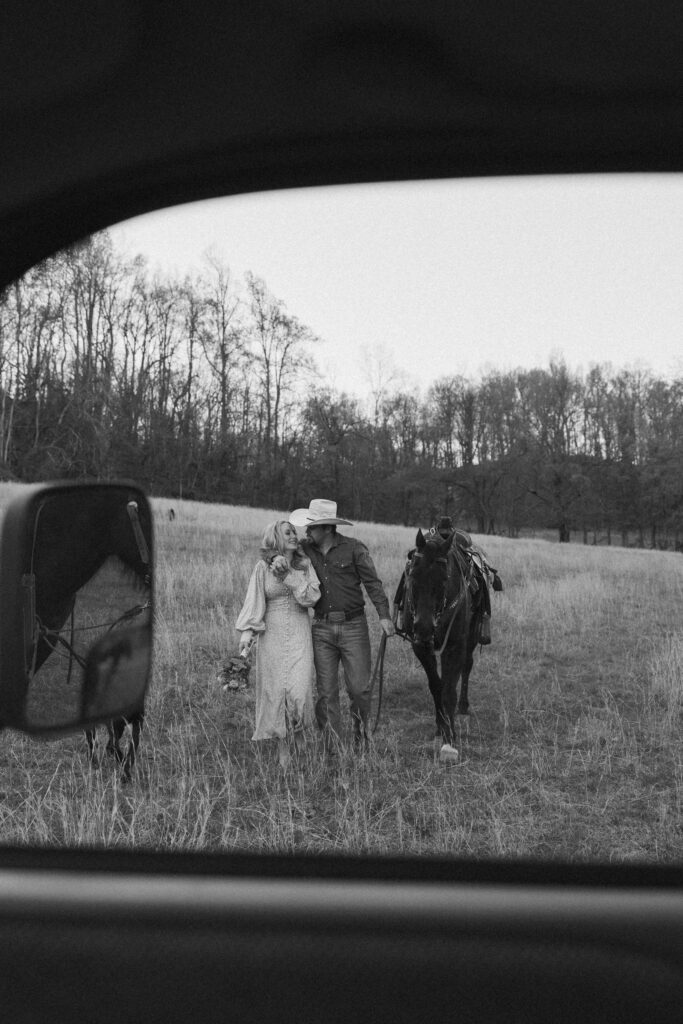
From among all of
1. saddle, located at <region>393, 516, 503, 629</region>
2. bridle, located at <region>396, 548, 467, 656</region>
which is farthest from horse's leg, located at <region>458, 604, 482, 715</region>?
bridle, located at <region>396, 548, 467, 656</region>

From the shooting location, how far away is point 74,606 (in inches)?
59.4

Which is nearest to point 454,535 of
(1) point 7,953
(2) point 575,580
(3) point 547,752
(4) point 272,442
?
(3) point 547,752

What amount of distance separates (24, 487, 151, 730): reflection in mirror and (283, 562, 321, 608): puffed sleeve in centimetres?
368

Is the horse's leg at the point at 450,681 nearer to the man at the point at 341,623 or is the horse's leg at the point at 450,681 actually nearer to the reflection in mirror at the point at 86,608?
the man at the point at 341,623

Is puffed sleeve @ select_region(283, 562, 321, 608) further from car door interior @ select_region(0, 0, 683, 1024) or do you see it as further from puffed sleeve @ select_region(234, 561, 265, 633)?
car door interior @ select_region(0, 0, 683, 1024)

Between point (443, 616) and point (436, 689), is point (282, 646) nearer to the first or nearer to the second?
point (443, 616)

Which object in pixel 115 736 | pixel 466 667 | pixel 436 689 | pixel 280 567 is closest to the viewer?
pixel 115 736

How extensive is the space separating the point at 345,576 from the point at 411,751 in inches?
51.9

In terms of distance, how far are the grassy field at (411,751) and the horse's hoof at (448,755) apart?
105mm

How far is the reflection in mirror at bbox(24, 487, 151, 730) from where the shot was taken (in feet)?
4.55

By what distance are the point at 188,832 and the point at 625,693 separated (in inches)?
212

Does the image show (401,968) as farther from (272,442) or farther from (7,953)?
(272,442)

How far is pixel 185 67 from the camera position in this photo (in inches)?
61.5

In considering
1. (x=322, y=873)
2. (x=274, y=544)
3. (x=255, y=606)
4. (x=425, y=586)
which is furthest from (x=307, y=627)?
(x=322, y=873)
